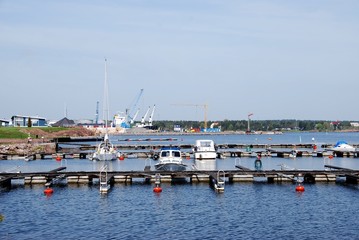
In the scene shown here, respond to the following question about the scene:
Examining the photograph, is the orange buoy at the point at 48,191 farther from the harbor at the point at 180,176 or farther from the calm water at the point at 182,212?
the harbor at the point at 180,176

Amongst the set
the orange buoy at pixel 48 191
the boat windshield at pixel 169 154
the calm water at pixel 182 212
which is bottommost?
the calm water at pixel 182 212

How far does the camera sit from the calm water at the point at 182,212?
38.3 meters

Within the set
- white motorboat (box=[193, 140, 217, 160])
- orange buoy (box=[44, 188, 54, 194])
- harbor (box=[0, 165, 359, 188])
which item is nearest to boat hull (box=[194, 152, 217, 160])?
white motorboat (box=[193, 140, 217, 160])

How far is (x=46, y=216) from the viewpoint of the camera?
4428cm

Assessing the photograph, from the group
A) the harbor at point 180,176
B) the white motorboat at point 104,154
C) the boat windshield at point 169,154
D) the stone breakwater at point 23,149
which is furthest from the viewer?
the stone breakwater at point 23,149

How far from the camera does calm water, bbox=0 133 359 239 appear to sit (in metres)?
38.3

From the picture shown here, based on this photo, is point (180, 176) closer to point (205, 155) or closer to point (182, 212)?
point (182, 212)

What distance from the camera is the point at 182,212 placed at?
151ft

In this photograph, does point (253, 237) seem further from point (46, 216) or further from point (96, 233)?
point (46, 216)

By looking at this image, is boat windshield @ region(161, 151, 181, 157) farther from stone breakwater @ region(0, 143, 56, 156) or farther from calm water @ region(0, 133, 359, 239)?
stone breakwater @ region(0, 143, 56, 156)

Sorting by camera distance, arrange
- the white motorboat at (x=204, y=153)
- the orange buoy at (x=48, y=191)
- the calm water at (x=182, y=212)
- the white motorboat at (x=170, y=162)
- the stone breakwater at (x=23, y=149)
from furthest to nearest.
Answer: the stone breakwater at (x=23, y=149) < the white motorboat at (x=204, y=153) < the white motorboat at (x=170, y=162) < the orange buoy at (x=48, y=191) < the calm water at (x=182, y=212)

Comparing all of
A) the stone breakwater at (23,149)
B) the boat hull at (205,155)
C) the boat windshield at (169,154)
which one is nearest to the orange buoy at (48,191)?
the boat windshield at (169,154)

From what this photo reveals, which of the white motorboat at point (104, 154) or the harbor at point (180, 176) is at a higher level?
the white motorboat at point (104, 154)

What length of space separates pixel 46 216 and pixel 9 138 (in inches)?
4317
